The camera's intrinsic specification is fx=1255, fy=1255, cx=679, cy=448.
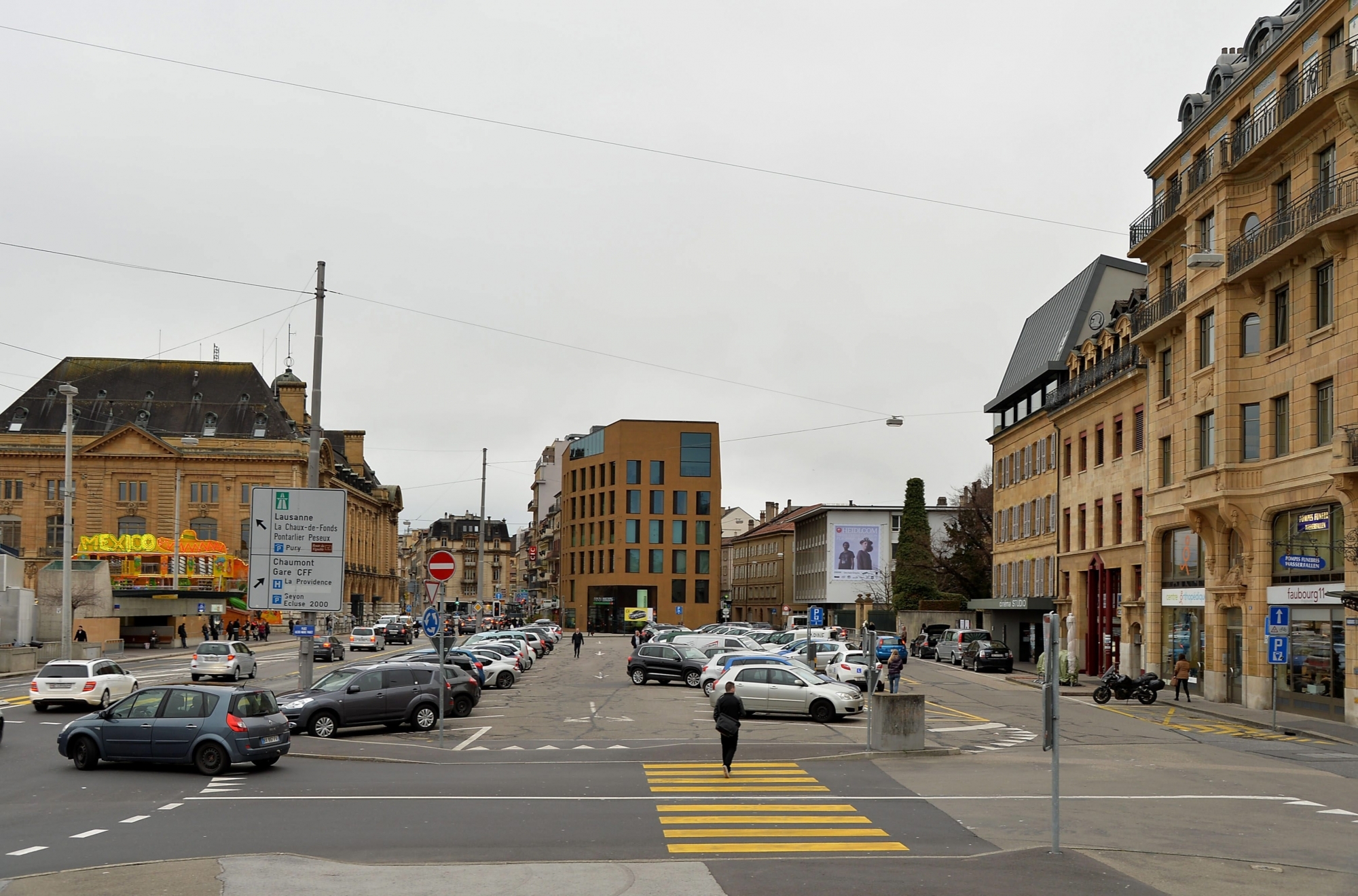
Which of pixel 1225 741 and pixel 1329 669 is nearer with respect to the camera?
pixel 1225 741

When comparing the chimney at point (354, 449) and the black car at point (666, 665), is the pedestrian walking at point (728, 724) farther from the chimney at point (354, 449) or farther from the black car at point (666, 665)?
the chimney at point (354, 449)

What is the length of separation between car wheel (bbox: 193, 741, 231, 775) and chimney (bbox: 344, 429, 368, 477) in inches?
5467

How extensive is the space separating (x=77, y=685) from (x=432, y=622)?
47.8ft

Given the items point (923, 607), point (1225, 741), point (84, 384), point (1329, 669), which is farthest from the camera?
point (84, 384)

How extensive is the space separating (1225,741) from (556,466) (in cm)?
14858

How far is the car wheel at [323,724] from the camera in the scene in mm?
27500

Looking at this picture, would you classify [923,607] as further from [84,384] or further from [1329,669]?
[84,384]

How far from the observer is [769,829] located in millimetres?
15977

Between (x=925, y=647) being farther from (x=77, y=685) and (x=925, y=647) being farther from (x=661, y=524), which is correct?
(x=661, y=524)

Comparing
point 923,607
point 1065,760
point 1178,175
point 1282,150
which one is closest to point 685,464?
point 923,607

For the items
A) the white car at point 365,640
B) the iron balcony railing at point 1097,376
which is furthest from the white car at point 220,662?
the iron balcony railing at point 1097,376

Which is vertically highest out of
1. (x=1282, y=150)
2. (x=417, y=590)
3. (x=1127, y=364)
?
(x=1282, y=150)

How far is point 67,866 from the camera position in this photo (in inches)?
515

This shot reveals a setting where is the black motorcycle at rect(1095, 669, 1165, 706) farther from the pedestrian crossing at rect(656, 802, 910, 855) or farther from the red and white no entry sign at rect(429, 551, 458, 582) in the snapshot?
the pedestrian crossing at rect(656, 802, 910, 855)
